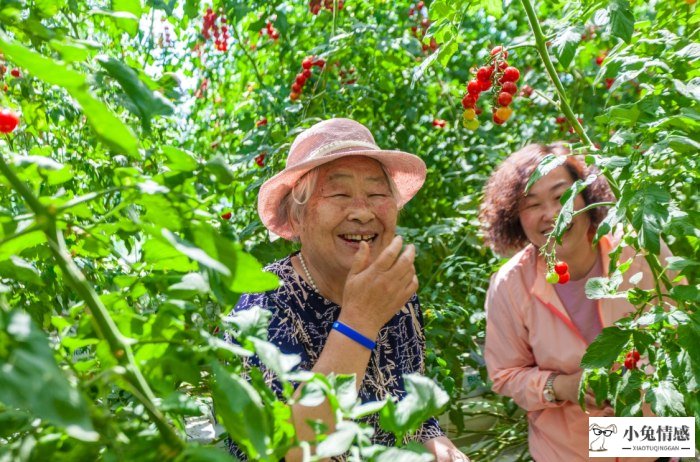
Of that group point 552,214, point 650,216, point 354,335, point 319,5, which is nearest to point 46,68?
point 354,335

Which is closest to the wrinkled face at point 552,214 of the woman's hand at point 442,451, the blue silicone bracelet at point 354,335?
the woman's hand at point 442,451

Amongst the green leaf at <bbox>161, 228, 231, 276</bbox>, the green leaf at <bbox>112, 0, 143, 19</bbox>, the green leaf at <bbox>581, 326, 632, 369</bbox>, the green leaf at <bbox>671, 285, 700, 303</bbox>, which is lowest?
the green leaf at <bbox>581, 326, 632, 369</bbox>

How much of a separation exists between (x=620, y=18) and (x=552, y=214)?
2.75 feet

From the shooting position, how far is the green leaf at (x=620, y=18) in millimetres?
1708

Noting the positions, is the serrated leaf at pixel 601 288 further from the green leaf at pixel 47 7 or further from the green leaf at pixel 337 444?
the green leaf at pixel 47 7

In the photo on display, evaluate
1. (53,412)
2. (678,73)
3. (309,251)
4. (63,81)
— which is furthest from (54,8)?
→ (678,73)

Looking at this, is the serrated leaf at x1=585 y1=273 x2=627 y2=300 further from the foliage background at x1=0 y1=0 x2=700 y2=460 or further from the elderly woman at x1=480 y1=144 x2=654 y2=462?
the elderly woman at x1=480 y1=144 x2=654 y2=462

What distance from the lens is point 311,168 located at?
6.34 feet

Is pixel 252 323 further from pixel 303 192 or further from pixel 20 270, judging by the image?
pixel 303 192

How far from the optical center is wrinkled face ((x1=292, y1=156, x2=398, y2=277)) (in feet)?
6.13

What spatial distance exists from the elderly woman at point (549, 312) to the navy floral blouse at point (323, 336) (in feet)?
1.91

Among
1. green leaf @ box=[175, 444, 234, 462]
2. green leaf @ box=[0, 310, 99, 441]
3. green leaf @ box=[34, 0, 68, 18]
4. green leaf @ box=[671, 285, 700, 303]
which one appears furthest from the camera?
green leaf @ box=[671, 285, 700, 303]

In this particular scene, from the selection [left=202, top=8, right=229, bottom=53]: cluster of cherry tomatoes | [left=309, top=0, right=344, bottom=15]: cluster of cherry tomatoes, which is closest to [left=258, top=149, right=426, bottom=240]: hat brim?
[left=309, top=0, right=344, bottom=15]: cluster of cherry tomatoes

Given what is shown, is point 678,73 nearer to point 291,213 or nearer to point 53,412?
point 291,213
